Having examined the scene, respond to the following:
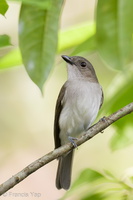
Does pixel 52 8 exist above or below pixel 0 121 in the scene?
below

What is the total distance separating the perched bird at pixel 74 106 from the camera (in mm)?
2895

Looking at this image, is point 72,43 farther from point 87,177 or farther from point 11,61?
point 87,177

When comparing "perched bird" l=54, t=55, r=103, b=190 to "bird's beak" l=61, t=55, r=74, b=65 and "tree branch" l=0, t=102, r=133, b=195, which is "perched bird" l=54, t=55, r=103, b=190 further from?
"tree branch" l=0, t=102, r=133, b=195

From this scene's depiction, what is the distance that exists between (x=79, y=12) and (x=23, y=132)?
51.9 inches

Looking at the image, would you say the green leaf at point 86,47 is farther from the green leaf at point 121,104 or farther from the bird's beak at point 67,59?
the bird's beak at point 67,59

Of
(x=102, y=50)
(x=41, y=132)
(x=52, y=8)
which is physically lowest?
(x=102, y=50)

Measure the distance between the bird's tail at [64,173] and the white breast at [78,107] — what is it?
0.80 ft

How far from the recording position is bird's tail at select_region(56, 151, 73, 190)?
299cm

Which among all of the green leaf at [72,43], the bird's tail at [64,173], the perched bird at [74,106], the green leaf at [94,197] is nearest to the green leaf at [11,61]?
the green leaf at [72,43]

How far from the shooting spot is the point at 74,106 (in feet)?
9.57

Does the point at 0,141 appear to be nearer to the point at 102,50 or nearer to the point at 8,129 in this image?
the point at 8,129

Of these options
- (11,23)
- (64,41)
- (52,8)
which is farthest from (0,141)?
(52,8)

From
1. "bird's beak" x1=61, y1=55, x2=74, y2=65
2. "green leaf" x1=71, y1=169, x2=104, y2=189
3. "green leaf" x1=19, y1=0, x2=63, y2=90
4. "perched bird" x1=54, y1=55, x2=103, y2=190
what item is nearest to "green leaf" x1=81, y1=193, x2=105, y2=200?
"green leaf" x1=71, y1=169, x2=104, y2=189

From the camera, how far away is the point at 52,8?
1354 millimetres
